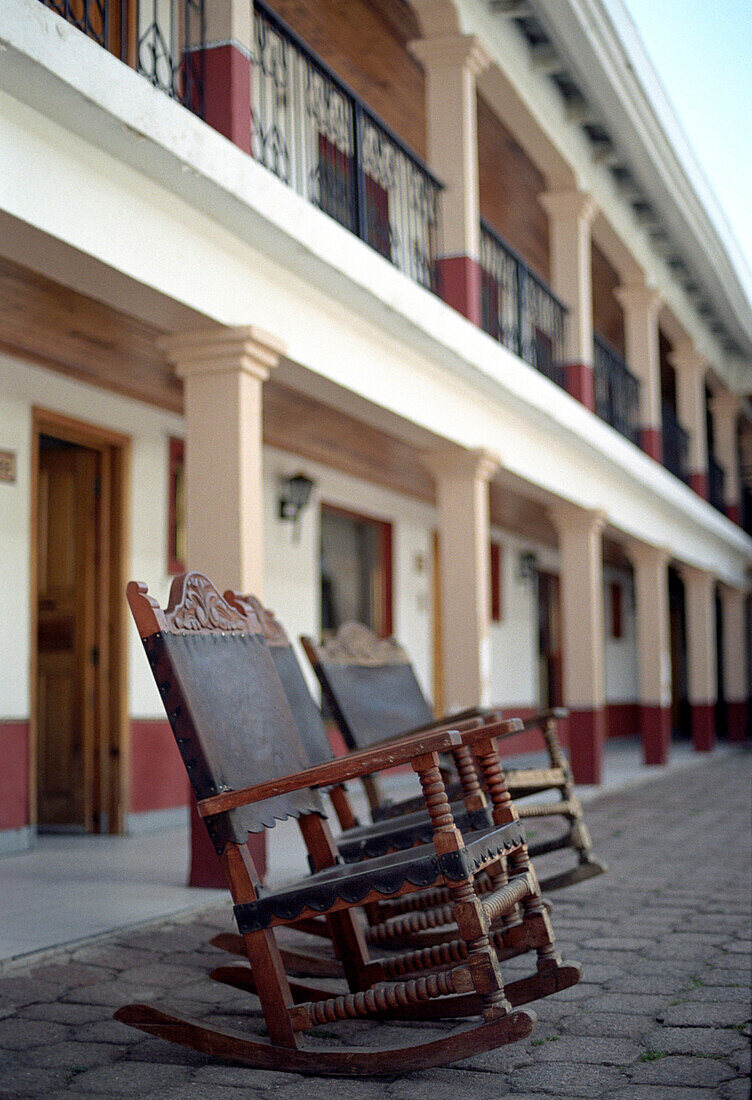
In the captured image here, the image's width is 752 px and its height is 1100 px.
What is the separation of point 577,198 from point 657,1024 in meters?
7.37

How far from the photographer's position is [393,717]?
4.50 m

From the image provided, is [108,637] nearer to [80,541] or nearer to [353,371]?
[80,541]

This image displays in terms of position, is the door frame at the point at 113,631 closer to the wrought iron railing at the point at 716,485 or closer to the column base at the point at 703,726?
the column base at the point at 703,726

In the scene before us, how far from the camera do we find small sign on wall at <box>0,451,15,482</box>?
5.99 m

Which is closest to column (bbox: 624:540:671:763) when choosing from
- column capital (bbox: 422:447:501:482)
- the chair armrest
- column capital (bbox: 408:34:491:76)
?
column capital (bbox: 422:447:501:482)

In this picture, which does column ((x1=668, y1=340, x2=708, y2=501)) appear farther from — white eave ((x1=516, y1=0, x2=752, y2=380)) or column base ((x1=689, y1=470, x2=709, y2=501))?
white eave ((x1=516, y1=0, x2=752, y2=380))

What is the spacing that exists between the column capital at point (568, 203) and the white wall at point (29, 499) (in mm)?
3622

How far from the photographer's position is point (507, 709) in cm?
1277

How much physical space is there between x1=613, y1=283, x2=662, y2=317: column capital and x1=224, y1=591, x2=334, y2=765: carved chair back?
868 centimetres

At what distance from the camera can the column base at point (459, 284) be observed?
22.8 feet

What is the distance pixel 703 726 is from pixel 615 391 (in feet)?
17.1

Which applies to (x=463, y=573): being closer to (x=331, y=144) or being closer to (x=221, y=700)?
(x=331, y=144)

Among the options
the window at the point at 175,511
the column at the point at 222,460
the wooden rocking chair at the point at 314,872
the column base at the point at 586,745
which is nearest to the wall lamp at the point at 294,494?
the window at the point at 175,511

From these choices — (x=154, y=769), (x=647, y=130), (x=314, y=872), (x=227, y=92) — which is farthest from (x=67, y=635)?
(x=647, y=130)
